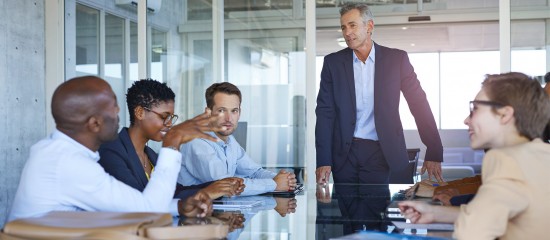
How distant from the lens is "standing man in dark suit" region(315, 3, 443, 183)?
4.19 metres

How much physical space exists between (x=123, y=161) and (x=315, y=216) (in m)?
0.83

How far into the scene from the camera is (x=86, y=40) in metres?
6.57

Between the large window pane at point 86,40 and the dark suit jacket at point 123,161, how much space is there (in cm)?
380

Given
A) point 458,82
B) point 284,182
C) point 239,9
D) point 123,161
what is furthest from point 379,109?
point 458,82

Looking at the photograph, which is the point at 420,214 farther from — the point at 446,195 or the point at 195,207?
the point at 195,207

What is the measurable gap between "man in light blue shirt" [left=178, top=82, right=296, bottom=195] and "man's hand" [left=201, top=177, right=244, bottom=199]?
0.15m

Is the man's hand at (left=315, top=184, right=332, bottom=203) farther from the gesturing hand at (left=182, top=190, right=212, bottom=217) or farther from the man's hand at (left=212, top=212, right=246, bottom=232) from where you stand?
the gesturing hand at (left=182, top=190, right=212, bottom=217)

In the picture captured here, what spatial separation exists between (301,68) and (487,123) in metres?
4.29

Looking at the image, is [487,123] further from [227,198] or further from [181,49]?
[181,49]

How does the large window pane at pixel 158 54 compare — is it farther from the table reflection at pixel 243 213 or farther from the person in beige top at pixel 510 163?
the person in beige top at pixel 510 163

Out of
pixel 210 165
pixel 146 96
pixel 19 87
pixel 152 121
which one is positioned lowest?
pixel 210 165

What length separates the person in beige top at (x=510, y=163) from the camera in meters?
1.63

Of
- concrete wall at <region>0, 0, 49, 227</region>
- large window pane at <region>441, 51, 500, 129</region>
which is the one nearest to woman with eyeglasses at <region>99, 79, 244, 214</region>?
concrete wall at <region>0, 0, 49, 227</region>

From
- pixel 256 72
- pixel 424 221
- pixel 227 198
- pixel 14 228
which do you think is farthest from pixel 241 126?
pixel 14 228
